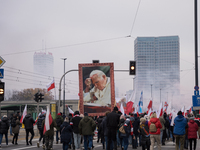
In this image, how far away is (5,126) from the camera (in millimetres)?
18625

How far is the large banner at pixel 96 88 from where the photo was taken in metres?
23.3

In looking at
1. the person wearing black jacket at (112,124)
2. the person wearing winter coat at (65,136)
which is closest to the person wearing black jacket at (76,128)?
the person wearing winter coat at (65,136)

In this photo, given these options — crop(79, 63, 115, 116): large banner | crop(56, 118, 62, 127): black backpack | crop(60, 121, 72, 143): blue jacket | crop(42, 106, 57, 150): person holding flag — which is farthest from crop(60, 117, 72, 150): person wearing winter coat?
crop(79, 63, 115, 116): large banner

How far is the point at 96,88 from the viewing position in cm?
2367

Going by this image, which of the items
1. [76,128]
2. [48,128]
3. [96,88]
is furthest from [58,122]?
[96,88]

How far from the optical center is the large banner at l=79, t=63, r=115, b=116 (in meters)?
23.3

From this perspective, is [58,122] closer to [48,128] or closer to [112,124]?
[48,128]

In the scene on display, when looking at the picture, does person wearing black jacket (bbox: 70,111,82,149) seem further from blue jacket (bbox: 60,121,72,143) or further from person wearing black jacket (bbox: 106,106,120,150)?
person wearing black jacket (bbox: 106,106,120,150)

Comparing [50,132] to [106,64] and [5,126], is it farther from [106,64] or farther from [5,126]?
[106,64]

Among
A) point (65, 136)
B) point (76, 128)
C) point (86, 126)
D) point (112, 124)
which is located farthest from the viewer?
point (76, 128)

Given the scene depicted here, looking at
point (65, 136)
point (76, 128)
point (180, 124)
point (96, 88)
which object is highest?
point (96, 88)

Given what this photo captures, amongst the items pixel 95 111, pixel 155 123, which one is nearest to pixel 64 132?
pixel 155 123

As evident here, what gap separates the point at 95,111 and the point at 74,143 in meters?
6.90

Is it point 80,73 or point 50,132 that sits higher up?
point 80,73
